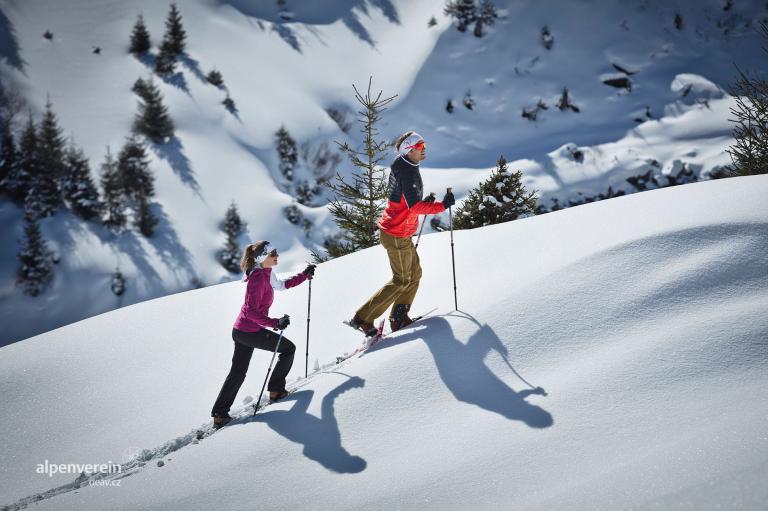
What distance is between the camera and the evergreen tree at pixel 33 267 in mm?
22859

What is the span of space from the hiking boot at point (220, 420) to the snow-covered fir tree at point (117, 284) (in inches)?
916

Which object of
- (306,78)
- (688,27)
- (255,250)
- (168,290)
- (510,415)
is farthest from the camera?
(306,78)

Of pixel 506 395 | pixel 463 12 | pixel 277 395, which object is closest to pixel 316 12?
pixel 463 12

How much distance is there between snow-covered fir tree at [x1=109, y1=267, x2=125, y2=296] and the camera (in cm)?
2367

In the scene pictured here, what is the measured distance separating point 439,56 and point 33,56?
34.8 m

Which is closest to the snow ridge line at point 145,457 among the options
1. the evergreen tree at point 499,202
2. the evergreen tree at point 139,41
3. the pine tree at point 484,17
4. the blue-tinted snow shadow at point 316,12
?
the evergreen tree at point 499,202

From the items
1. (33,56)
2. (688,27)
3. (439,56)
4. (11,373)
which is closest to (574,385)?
(11,373)

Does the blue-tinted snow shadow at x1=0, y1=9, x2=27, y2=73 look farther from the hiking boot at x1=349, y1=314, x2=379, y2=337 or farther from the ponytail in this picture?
the hiking boot at x1=349, y1=314, x2=379, y2=337

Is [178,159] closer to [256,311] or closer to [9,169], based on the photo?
[9,169]

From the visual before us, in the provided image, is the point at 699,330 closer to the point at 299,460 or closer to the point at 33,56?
the point at 299,460

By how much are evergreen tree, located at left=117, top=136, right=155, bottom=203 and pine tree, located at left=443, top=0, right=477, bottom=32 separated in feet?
90.0

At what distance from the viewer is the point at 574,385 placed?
3.32 m

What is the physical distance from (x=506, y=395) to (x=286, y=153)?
31.3 meters

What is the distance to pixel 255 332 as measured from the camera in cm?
456
